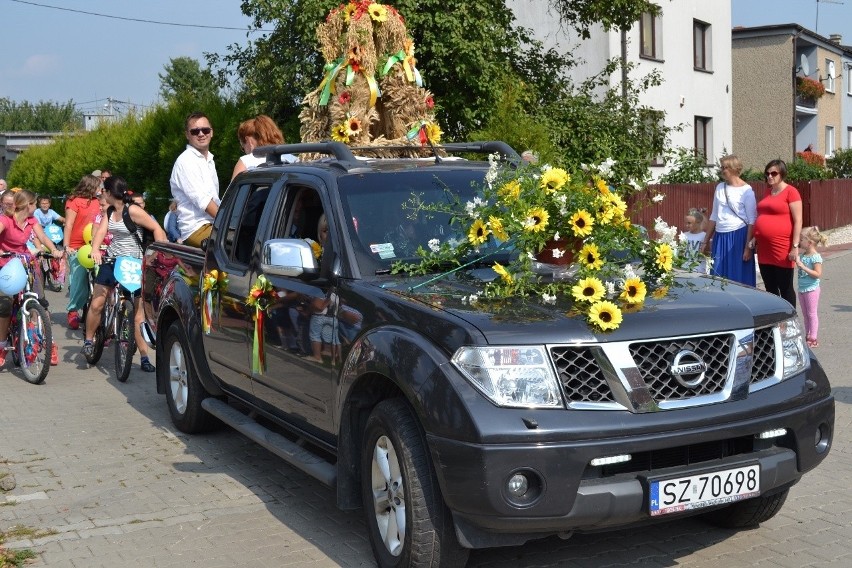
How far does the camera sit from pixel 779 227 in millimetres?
10352

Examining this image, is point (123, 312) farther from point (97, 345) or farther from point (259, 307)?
point (259, 307)

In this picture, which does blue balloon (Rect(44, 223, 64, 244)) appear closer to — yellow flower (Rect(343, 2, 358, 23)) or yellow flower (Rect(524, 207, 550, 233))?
yellow flower (Rect(343, 2, 358, 23))

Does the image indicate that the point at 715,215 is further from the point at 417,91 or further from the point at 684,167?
the point at 684,167

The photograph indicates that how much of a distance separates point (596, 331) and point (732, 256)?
7.01 meters

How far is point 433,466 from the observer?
4.37 metres

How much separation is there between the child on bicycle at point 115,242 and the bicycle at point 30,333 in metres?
0.55

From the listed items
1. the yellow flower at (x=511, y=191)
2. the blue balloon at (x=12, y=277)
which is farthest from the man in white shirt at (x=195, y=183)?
the yellow flower at (x=511, y=191)

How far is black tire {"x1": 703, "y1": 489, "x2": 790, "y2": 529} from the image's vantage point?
5.23 m

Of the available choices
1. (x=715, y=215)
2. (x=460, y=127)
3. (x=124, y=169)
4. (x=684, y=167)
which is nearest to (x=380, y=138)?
(x=715, y=215)

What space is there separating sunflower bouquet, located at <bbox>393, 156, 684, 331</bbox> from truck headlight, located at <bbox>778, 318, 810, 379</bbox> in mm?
559

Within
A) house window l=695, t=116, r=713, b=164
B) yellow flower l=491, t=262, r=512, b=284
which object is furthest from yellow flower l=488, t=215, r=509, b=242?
house window l=695, t=116, r=713, b=164

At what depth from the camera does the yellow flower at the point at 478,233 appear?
5.02m

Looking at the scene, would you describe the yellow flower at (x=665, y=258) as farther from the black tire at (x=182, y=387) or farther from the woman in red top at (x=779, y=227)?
the woman in red top at (x=779, y=227)

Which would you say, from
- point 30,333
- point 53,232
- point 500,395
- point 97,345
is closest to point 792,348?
point 500,395
